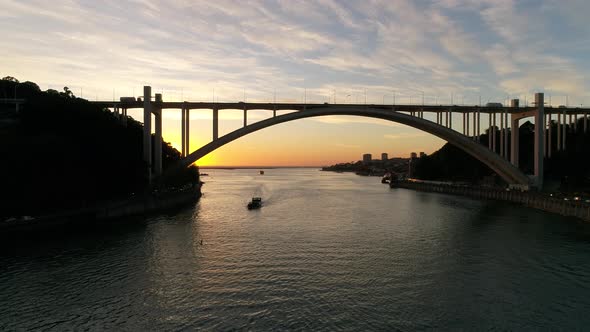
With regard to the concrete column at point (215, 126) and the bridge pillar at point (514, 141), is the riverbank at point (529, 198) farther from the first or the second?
the concrete column at point (215, 126)

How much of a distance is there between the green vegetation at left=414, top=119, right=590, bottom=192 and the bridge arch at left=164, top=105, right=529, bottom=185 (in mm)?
5296

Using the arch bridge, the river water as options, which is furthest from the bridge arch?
the river water

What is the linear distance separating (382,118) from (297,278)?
2987cm

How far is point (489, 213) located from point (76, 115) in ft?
118

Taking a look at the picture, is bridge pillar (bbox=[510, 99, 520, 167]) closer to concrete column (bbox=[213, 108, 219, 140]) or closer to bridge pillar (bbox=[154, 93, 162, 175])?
concrete column (bbox=[213, 108, 219, 140])

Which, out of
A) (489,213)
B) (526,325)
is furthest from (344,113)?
(526,325)

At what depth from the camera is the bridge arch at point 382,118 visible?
39.0 meters

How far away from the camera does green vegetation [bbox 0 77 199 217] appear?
23.1 meters

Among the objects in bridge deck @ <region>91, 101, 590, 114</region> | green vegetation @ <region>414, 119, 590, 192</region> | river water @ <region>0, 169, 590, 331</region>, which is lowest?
river water @ <region>0, 169, 590, 331</region>

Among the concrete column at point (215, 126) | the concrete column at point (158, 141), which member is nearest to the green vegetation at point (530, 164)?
the concrete column at point (215, 126)

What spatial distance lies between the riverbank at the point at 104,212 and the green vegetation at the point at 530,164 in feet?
136

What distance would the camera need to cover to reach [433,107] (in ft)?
140

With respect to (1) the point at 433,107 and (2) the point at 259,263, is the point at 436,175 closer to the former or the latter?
(1) the point at 433,107

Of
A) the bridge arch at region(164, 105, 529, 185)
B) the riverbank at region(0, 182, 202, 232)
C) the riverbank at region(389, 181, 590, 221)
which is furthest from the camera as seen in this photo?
the bridge arch at region(164, 105, 529, 185)
